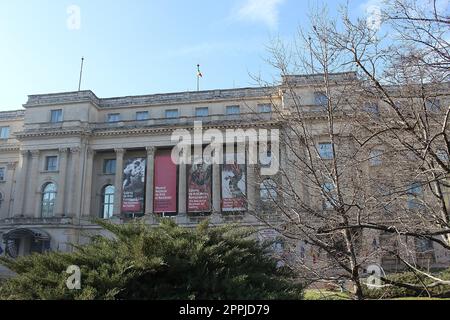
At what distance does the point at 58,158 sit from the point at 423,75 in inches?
2003

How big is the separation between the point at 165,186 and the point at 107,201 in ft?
33.0

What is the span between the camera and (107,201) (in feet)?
174

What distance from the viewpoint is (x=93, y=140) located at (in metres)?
52.3

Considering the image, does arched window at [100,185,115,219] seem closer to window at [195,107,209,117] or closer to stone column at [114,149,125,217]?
stone column at [114,149,125,217]

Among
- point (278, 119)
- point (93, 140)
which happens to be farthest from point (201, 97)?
point (278, 119)

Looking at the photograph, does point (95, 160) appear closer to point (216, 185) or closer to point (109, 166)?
point (109, 166)

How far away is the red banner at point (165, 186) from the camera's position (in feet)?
154

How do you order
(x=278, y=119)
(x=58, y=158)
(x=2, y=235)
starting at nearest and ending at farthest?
1. (x=278, y=119)
2. (x=2, y=235)
3. (x=58, y=158)

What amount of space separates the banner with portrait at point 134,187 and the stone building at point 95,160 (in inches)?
4.6

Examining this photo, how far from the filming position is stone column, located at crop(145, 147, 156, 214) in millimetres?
48281

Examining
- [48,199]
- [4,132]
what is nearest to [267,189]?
[48,199]

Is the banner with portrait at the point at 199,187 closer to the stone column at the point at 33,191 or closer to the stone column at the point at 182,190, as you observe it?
the stone column at the point at 182,190
